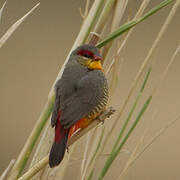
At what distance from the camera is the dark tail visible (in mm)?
821

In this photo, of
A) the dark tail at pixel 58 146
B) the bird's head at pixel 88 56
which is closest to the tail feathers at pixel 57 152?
the dark tail at pixel 58 146

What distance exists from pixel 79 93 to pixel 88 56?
0.07 m

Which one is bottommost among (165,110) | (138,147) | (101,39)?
(165,110)

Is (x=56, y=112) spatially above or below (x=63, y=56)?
above

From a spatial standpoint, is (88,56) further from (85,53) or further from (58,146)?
(58,146)

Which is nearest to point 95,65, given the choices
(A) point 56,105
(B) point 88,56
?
(B) point 88,56

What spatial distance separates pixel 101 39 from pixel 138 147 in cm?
19

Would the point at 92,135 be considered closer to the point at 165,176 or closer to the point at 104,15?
the point at 104,15

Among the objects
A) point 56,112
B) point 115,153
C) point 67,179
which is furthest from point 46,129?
point 67,179

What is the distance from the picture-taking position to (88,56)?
3.21 feet

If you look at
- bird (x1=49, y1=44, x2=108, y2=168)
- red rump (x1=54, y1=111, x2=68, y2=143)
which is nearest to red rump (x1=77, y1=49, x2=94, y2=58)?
bird (x1=49, y1=44, x2=108, y2=168)

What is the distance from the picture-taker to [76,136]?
0.90 meters

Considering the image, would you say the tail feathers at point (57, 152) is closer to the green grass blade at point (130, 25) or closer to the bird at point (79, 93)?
the bird at point (79, 93)

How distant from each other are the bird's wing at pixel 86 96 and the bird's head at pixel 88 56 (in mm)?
16
